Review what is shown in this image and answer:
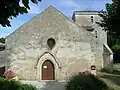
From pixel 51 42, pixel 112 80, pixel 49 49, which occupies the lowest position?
pixel 112 80

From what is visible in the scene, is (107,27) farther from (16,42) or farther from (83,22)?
(83,22)

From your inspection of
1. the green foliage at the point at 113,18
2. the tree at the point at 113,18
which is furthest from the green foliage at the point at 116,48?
→ the green foliage at the point at 113,18

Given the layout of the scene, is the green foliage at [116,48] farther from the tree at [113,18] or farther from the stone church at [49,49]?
the tree at [113,18]

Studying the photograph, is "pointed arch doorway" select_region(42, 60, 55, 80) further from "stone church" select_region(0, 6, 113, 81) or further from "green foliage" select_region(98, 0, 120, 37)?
"green foliage" select_region(98, 0, 120, 37)

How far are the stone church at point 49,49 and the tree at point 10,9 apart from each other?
2769cm

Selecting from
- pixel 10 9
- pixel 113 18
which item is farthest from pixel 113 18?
pixel 10 9

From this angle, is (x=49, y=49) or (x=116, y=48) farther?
(x=116, y=48)

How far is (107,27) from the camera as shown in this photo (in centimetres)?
2559

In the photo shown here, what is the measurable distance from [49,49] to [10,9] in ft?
91.8

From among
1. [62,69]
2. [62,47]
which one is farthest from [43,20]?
[62,69]

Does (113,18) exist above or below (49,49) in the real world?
above

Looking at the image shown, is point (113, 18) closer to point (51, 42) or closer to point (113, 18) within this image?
point (113, 18)

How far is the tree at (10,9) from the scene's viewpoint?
4816mm

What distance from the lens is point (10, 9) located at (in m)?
4.92
